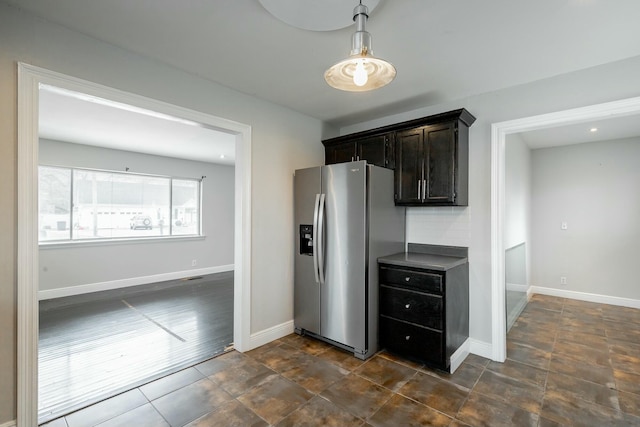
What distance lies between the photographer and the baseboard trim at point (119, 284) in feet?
16.0

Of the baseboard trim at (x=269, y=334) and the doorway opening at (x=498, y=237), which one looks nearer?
the doorway opening at (x=498, y=237)

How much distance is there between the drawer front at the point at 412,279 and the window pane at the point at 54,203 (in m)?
5.59

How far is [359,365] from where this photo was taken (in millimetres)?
2748

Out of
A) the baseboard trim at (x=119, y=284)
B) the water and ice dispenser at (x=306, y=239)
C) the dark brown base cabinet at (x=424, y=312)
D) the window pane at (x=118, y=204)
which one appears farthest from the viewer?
the window pane at (x=118, y=204)

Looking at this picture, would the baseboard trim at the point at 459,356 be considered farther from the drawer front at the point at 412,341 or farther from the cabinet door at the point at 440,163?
the cabinet door at the point at 440,163

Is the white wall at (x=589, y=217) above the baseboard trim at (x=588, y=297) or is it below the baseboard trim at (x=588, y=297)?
above

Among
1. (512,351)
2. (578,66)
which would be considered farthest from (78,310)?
(578,66)

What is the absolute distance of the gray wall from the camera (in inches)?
195

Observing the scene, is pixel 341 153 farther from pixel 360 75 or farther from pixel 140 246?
pixel 140 246

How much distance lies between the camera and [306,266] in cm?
335

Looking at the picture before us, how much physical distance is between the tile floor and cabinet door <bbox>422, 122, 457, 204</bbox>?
164 centimetres

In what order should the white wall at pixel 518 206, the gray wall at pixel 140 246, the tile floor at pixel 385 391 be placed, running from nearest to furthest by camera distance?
the tile floor at pixel 385 391, the white wall at pixel 518 206, the gray wall at pixel 140 246

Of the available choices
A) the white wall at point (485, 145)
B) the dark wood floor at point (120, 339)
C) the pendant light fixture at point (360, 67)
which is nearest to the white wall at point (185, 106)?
the dark wood floor at point (120, 339)

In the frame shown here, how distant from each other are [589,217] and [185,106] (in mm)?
6090
